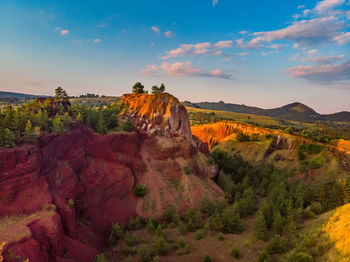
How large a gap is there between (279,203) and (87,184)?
35.9m

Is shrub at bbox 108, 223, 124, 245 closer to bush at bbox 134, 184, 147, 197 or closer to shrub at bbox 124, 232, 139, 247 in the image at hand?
shrub at bbox 124, 232, 139, 247

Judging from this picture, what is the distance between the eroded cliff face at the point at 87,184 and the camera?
22.7m

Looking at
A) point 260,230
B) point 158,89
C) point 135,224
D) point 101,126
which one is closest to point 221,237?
point 260,230

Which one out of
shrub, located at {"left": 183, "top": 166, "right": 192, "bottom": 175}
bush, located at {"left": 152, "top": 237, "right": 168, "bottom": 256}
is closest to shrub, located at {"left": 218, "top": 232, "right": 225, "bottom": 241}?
bush, located at {"left": 152, "top": 237, "right": 168, "bottom": 256}

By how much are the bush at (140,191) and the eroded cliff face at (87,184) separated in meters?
0.83

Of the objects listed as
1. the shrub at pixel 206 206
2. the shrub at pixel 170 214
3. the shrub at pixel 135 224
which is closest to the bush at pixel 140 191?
the shrub at pixel 135 224

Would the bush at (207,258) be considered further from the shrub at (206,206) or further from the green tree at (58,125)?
the green tree at (58,125)

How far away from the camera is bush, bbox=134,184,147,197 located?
131 feet

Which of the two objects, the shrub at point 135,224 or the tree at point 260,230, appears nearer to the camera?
the tree at point 260,230

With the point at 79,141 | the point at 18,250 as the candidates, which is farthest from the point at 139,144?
the point at 18,250

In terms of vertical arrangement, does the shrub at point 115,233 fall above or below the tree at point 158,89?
below

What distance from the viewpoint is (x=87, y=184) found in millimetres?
34062

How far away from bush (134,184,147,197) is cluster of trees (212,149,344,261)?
57.2ft

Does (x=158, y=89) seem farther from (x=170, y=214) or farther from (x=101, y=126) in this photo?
(x=170, y=214)
